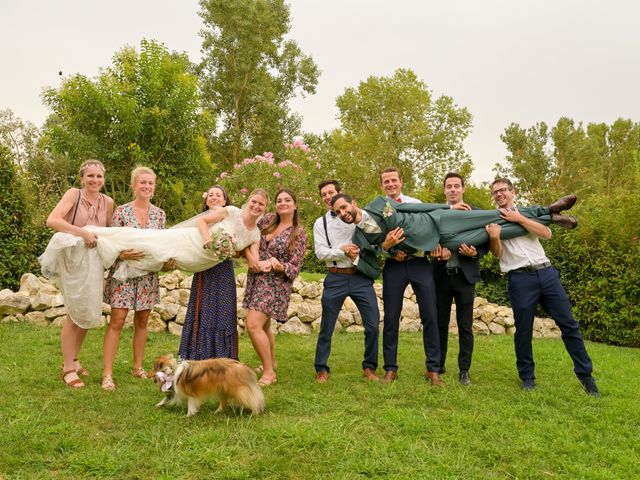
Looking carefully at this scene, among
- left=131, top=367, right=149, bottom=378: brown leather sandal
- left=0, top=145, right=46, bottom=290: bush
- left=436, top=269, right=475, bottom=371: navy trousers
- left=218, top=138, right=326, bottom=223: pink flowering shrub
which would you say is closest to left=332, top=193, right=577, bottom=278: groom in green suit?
left=436, top=269, right=475, bottom=371: navy trousers

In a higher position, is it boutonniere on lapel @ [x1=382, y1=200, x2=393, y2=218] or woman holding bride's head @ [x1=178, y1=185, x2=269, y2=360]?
boutonniere on lapel @ [x1=382, y1=200, x2=393, y2=218]

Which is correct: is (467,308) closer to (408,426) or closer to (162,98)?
(408,426)

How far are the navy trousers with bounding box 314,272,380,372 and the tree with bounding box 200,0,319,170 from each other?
21.1m

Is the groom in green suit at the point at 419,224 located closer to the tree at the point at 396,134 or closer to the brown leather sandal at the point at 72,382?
the brown leather sandal at the point at 72,382

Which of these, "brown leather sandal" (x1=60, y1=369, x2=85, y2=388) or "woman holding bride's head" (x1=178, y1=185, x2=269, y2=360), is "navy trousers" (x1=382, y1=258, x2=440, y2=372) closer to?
"woman holding bride's head" (x1=178, y1=185, x2=269, y2=360)

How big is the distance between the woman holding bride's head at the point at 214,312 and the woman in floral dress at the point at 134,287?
14.8 inches

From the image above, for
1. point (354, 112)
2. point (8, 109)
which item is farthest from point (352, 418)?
point (8, 109)

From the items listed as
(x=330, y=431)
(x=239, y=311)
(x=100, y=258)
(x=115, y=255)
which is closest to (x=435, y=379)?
(x=330, y=431)

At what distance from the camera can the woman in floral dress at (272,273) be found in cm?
483

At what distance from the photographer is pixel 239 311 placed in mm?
7977

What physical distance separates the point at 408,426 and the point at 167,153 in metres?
14.7

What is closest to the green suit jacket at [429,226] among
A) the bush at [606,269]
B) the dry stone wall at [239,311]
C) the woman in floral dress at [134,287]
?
the woman in floral dress at [134,287]

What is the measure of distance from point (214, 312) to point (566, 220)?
11.0 ft

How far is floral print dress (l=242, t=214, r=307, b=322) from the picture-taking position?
488 centimetres
